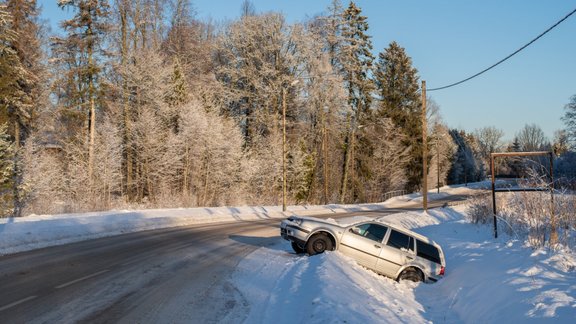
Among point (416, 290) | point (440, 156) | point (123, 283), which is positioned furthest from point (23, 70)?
point (440, 156)

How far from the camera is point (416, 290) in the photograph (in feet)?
36.8

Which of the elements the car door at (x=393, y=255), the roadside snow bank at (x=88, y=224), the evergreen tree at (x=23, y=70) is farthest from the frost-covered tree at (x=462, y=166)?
the car door at (x=393, y=255)

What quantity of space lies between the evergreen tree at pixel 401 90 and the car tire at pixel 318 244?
1658 inches

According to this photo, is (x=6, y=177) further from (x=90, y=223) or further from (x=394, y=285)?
(x=394, y=285)

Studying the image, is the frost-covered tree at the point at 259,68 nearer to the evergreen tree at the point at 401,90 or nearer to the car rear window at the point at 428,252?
the evergreen tree at the point at 401,90

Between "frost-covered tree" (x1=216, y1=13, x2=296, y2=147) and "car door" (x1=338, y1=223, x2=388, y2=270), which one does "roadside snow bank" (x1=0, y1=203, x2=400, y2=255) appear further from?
"frost-covered tree" (x1=216, y1=13, x2=296, y2=147)

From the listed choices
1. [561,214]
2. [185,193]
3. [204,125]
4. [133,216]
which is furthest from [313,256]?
[204,125]

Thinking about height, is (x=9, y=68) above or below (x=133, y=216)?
above

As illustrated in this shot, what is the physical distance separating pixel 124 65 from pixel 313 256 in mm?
29271

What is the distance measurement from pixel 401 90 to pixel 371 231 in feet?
146

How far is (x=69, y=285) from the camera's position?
8.23 m

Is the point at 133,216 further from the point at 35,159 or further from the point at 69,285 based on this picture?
the point at 69,285

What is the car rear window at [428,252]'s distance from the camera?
11836 mm

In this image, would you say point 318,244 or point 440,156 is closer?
point 318,244
